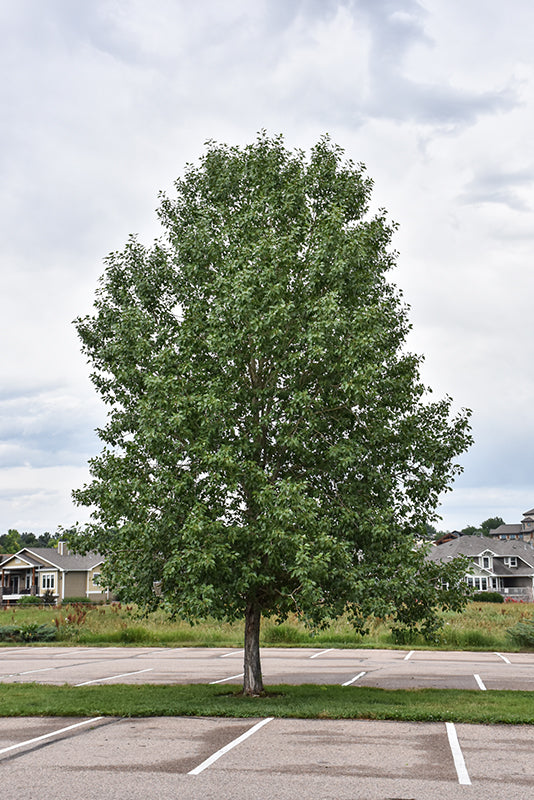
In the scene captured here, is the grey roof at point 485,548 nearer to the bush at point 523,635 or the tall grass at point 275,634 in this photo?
the tall grass at point 275,634

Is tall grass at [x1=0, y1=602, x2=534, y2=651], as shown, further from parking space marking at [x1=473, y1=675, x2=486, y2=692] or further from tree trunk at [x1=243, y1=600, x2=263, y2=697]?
tree trunk at [x1=243, y1=600, x2=263, y2=697]

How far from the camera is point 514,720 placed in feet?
41.3

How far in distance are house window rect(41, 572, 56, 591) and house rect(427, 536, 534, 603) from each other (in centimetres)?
3998

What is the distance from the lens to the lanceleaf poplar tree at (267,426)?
512 inches

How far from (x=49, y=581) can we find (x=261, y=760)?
68583mm

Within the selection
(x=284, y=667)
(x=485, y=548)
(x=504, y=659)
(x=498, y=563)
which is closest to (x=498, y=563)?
(x=498, y=563)

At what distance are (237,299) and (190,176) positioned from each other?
213 inches

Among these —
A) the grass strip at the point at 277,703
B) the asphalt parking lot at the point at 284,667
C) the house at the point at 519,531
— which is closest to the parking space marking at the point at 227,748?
the grass strip at the point at 277,703

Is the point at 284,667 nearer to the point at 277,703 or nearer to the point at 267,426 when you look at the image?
the point at 277,703

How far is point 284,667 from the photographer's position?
2266cm

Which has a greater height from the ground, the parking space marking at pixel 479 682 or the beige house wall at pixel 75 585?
the parking space marking at pixel 479 682

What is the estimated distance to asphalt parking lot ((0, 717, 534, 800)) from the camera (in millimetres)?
8375

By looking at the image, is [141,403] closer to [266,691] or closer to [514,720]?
[266,691]

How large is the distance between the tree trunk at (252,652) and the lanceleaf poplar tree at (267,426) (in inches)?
1.7
